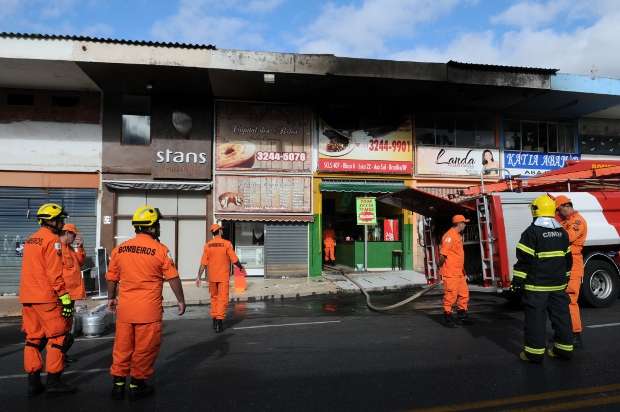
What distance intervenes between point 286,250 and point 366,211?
2.86 metres

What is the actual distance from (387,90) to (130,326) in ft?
41.6

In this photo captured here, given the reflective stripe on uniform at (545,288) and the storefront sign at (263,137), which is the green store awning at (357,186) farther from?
the reflective stripe on uniform at (545,288)

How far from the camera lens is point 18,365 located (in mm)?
5852

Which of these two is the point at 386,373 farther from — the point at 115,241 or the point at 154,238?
the point at 115,241

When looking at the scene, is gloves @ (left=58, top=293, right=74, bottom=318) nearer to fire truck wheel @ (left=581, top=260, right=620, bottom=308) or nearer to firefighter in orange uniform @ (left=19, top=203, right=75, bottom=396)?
firefighter in orange uniform @ (left=19, top=203, right=75, bottom=396)

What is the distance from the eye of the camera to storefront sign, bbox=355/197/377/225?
16.0 metres

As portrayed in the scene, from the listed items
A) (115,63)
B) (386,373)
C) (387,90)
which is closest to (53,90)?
(115,63)

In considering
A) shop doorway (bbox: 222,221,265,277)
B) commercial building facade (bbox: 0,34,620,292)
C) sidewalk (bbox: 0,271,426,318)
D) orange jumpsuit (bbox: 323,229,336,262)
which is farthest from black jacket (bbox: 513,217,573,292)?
orange jumpsuit (bbox: 323,229,336,262)

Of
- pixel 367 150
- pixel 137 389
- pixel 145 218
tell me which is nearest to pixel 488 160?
pixel 367 150

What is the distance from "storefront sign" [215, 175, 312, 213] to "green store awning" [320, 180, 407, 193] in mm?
621

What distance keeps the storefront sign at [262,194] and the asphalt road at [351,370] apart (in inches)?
300

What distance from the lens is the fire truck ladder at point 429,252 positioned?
33.8ft

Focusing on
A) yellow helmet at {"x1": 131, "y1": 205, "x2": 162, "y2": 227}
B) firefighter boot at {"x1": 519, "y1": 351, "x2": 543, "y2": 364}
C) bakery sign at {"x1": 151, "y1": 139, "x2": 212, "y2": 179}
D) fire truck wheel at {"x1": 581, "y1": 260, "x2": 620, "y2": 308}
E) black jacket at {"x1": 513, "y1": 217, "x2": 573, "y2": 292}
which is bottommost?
firefighter boot at {"x1": 519, "y1": 351, "x2": 543, "y2": 364}

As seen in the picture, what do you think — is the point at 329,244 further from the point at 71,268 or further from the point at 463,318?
the point at 71,268
